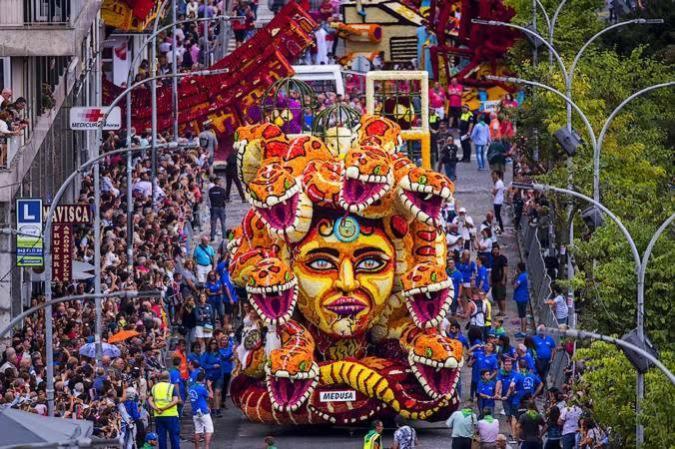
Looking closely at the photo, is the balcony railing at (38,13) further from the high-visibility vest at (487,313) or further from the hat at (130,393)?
the hat at (130,393)

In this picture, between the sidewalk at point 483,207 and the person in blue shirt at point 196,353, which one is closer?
the person in blue shirt at point 196,353

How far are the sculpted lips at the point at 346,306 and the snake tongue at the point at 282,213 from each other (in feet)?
4.85

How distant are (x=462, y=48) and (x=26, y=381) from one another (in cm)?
3492

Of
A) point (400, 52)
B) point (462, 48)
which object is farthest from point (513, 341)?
point (400, 52)

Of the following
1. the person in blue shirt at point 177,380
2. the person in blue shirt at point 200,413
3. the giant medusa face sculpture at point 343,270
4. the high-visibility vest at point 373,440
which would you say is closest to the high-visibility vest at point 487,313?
the giant medusa face sculpture at point 343,270

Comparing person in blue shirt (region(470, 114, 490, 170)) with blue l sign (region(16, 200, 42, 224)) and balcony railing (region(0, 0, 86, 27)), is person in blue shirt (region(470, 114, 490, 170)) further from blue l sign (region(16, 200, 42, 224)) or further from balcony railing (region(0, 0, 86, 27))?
blue l sign (region(16, 200, 42, 224))

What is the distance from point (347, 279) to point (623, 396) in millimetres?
7112

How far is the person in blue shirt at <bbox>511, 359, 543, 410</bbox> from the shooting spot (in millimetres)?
47469

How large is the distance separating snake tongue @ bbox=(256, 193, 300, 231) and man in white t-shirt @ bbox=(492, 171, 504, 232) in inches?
762

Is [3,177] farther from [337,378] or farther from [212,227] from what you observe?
[212,227]

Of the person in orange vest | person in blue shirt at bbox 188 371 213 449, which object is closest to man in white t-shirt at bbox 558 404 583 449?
person in blue shirt at bbox 188 371 213 449

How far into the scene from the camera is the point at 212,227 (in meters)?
64.9

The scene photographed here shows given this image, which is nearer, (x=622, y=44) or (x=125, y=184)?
(x=125, y=184)

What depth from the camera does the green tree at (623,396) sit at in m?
39.8
